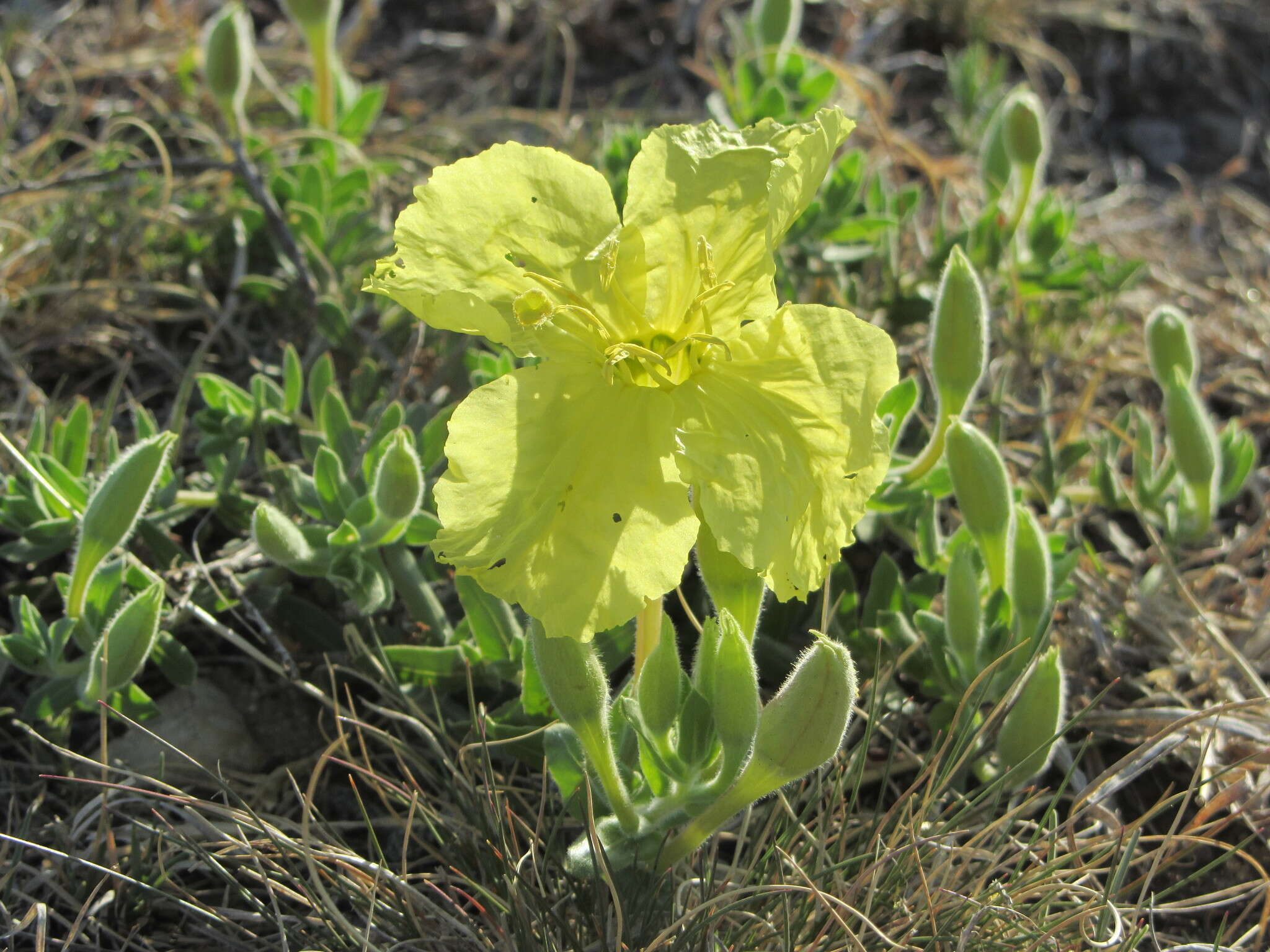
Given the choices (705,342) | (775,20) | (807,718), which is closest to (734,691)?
(807,718)

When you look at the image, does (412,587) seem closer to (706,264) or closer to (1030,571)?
(706,264)

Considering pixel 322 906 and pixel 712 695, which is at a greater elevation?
pixel 712 695

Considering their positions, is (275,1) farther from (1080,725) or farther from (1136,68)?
(1080,725)

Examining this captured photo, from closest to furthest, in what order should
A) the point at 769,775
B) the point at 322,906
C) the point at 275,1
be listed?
the point at 769,775
the point at 322,906
the point at 275,1

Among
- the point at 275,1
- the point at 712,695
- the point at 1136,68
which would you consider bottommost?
the point at 1136,68

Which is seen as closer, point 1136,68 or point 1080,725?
point 1080,725

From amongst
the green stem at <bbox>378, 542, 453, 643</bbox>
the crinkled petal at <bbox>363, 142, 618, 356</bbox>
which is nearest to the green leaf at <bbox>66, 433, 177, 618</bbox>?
the green stem at <bbox>378, 542, 453, 643</bbox>

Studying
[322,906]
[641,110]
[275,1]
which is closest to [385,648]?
[322,906]

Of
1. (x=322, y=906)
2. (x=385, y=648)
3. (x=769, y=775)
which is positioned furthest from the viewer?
(x=385, y=648)
